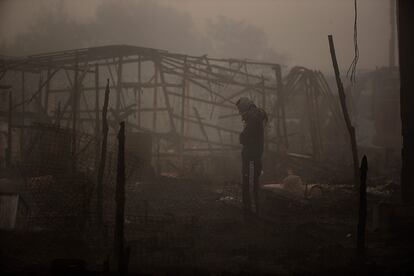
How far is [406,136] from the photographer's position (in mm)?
8180

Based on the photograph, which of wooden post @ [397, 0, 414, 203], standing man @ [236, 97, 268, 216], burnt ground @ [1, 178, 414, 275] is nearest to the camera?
burnt ground @ [1, 178, 414, 275]

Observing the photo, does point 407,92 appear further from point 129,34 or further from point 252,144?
point 129,34

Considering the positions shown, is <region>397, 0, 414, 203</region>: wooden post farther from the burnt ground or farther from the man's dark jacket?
the man's dark jacket

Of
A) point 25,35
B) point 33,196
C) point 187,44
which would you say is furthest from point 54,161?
point 187,44

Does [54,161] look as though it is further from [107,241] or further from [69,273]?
[69,273]

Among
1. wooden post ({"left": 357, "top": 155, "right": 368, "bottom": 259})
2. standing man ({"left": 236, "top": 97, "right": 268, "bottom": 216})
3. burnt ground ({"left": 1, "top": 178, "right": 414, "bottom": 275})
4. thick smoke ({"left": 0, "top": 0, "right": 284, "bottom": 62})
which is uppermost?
thick smoke ({"left": 0, "top": 0, "right": 284, "bottom": 62})

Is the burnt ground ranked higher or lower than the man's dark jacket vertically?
Answer: lower

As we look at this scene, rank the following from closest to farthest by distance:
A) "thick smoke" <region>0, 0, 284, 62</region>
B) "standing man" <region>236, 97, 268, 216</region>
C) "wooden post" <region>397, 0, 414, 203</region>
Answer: "wooden post" <region>397, 0, 414, 203</region>
"standing man" <region>236, 97, 268, 216</region>
"thick smoke" <region>0, 0, 284, 62</region>

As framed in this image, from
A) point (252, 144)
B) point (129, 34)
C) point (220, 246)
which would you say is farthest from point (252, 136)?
point (129, 34)

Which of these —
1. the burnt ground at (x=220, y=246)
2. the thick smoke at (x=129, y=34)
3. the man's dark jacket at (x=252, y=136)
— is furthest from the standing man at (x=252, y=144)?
the thick smoke at (x=129, y=34)

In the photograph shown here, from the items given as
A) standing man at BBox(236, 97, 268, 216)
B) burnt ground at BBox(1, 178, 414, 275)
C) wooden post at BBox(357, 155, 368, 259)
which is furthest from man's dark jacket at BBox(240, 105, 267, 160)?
wooden post at BBox(357, 155, 368, 259)

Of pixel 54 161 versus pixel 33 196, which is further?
pixel 54 161

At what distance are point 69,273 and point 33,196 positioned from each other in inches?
134

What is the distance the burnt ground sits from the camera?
243 inches
